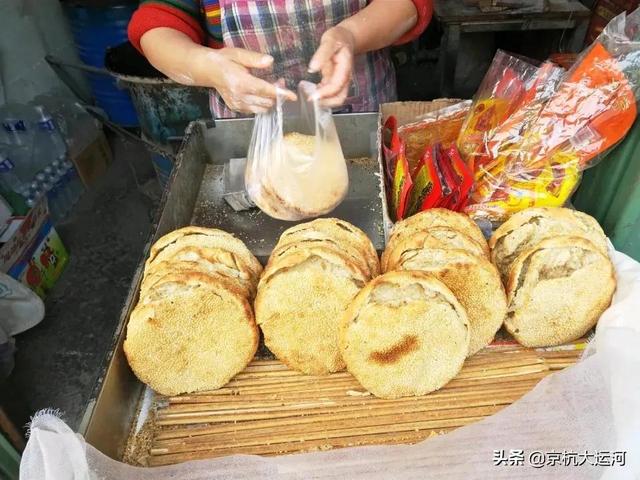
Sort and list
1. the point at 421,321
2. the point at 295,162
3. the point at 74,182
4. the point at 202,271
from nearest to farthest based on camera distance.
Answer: the point at 421,321, the point at 202,271, the point at 295,162, the point at 74,182

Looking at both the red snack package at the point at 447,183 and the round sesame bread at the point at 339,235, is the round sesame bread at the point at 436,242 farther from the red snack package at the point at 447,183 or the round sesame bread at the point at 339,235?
the red snack package at the point at 447,183

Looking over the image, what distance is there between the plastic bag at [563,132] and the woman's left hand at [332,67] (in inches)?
18.5

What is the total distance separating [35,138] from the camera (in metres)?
3.47

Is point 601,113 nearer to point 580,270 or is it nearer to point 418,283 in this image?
point 580,270

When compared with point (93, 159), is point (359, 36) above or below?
above

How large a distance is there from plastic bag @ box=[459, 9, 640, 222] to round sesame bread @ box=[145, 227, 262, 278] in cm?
65

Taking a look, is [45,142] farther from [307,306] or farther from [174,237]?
[307,306]

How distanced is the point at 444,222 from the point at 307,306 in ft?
1.42

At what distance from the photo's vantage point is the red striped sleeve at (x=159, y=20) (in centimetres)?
172

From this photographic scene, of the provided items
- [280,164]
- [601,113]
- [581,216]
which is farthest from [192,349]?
[601,113]

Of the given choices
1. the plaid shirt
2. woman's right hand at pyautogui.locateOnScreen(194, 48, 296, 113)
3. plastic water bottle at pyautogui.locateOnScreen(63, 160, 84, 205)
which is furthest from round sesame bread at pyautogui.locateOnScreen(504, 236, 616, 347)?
plastic water bottle at pyautogui.locateOnScreen(63, 160, 84, 205)

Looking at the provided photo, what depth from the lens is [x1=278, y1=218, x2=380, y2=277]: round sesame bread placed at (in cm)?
126

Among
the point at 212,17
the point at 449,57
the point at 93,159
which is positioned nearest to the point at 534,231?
the point at 212,17

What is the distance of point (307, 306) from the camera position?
1130mm
